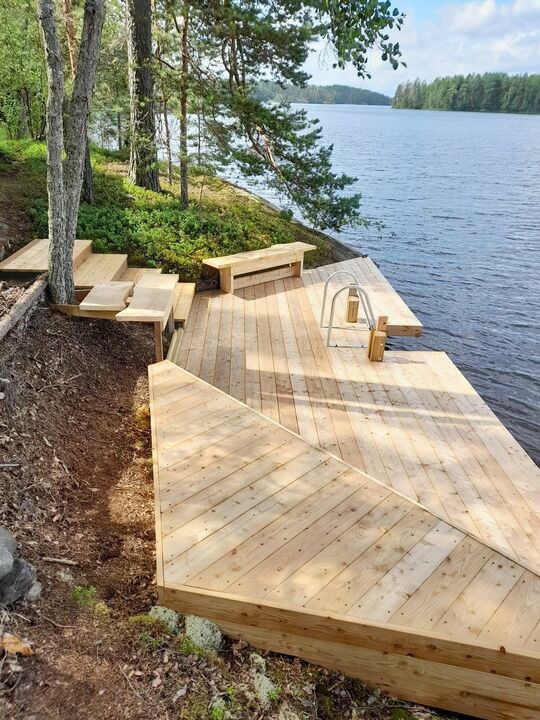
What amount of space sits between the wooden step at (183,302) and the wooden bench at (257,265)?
0.72 m

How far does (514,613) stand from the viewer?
255 centimetres

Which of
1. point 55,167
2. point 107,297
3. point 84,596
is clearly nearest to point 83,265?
point 107,297

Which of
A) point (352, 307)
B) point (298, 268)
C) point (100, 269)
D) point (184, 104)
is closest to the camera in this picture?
point (100, 269)

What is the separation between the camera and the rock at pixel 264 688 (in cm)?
229

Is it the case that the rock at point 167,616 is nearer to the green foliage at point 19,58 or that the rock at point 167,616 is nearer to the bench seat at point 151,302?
the bench seat at point 151,302

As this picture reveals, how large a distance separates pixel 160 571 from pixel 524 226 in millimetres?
18327

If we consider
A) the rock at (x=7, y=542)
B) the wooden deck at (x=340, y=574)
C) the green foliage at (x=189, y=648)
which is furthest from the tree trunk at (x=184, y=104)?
the green foliage at (x=189, y=648)

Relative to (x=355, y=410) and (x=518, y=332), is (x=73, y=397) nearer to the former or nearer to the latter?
(x=355, y=410)

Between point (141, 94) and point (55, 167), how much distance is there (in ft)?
18.6

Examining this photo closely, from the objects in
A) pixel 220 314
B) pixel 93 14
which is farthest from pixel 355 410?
pixel 93 14

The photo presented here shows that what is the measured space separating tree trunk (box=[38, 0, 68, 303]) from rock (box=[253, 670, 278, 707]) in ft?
13.5

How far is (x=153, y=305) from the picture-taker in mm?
5148

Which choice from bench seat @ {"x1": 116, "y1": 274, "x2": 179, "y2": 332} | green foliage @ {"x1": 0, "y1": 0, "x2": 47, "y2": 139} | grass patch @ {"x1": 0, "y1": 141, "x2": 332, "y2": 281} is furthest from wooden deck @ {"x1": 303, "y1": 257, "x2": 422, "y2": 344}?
green foliage @ {"x1": 0, "y1": 0, "x2": 47, "y2": 139}

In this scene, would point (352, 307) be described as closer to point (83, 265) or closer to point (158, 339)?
point (158, 339)
